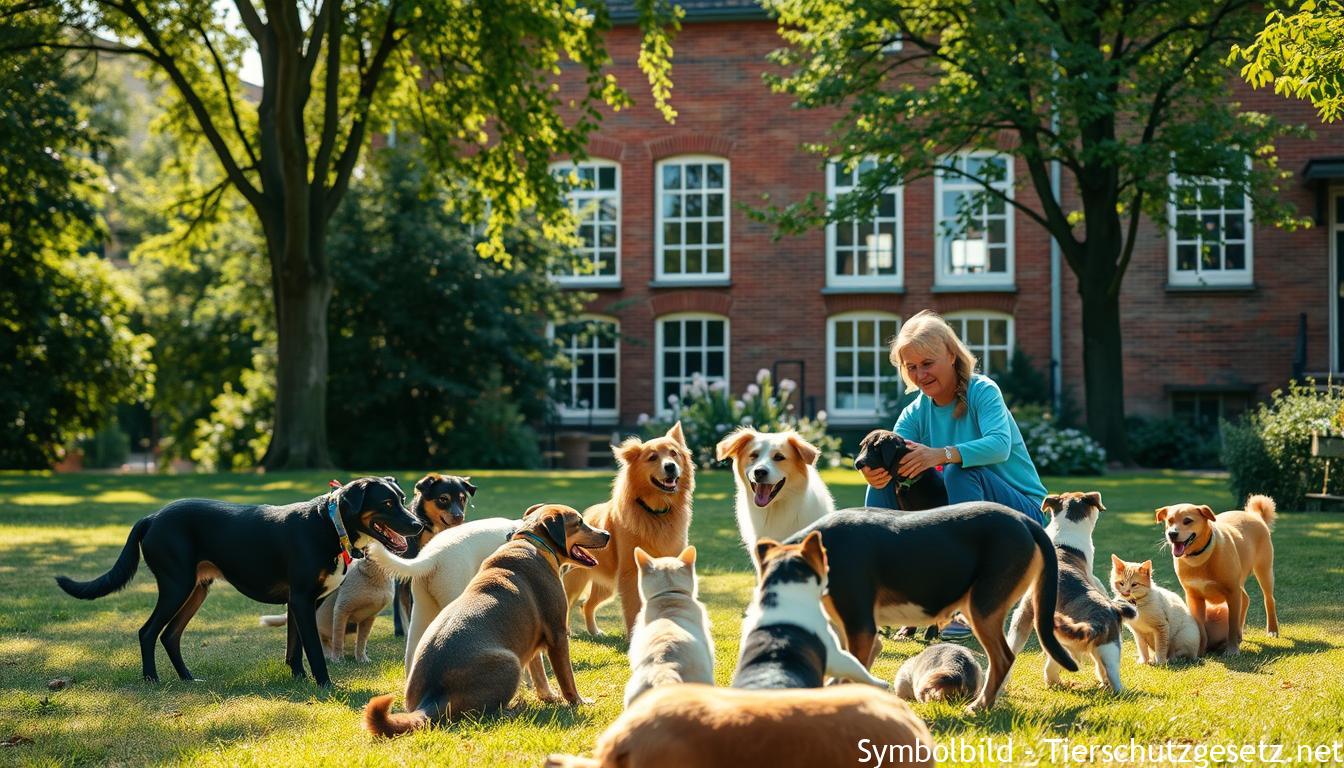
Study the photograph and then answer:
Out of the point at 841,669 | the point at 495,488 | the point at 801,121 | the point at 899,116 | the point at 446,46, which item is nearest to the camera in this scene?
the point at 841,669

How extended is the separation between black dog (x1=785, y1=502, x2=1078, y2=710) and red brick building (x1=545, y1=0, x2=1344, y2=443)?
19.5 m

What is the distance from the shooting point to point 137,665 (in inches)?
250

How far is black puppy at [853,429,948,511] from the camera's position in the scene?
19.9 feet

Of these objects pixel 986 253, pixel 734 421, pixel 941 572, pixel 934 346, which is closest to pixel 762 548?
pixel 941 572

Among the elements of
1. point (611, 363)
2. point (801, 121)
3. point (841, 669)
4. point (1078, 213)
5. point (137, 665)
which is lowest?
point (137, 665)

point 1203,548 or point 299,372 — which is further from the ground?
point 299,372

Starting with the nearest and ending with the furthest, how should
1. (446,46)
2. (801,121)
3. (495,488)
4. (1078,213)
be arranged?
(495,488) → (446,46) → (1078,213) → (801,121)

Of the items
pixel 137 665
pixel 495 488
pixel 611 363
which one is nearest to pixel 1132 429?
pixel 611 363

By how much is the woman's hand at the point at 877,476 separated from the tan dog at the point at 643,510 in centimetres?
113

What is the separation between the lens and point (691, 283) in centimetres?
2602

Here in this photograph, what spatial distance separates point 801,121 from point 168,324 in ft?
52.7

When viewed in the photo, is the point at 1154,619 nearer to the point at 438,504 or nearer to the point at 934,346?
the point at 934,346

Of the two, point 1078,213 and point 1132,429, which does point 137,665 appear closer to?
point 1078,213

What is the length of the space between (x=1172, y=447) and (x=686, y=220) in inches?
420
